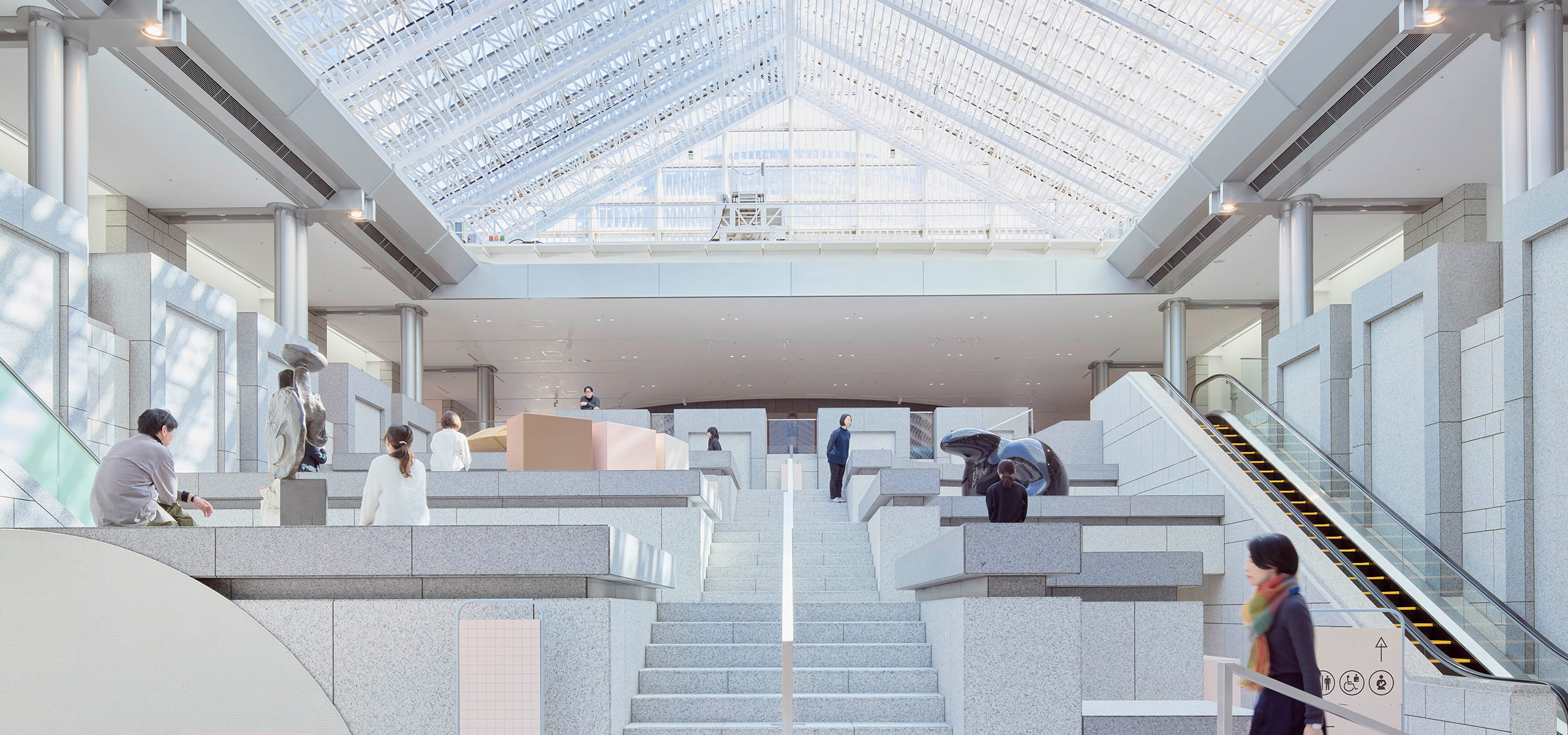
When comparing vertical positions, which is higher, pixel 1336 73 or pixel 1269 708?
pixel 1336 73

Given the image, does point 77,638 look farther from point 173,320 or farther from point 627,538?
point 173,320

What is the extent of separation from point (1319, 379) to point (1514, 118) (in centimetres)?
489

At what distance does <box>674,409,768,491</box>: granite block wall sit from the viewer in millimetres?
27469

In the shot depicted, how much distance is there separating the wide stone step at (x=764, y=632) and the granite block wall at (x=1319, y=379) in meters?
9.61

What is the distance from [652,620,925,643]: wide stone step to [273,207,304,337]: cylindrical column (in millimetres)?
13289

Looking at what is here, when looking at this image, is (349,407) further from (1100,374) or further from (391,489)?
(1100,374)

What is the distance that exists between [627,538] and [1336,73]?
12.7 metres

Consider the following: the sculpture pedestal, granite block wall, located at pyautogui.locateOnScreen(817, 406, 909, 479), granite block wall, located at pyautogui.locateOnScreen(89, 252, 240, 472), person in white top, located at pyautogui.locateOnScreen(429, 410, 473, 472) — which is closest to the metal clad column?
granite block wall, located at pyautogui.locateOnScreen(817, 406, 909, 479)

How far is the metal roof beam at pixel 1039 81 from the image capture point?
2064 cm

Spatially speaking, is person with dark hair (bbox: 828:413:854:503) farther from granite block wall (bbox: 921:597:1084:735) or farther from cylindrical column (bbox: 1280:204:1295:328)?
granite block wall (bbox: 921:597:1084:735)

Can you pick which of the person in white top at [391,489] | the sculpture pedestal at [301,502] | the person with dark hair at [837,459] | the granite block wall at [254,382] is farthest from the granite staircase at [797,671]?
the granite block wall at [254,382]

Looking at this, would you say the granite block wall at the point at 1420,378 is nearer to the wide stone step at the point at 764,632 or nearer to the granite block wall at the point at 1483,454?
the granite block wall at the point at 1483,454

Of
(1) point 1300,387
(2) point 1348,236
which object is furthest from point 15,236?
(2) point 1348,236

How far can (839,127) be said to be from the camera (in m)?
29.5
